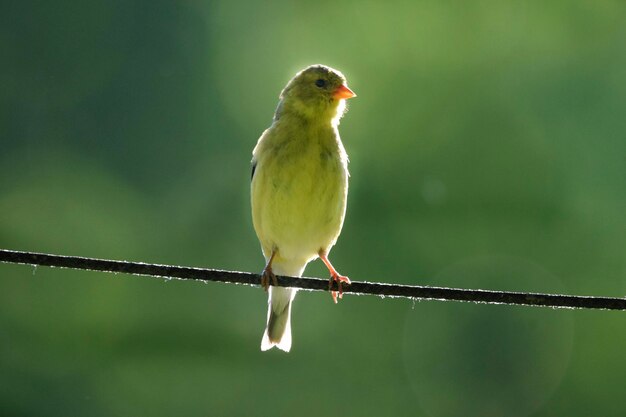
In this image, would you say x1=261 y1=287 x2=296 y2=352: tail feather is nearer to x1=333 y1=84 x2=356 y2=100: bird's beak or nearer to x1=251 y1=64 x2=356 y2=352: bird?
x1=251 y1=64 x2=356 y2=352: bird

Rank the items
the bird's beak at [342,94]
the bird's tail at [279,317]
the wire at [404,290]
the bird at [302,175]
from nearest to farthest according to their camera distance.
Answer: the wire at [404,290], the bird at [302,175], the bird's beak at [342,94], the bird's tail at [279,317]

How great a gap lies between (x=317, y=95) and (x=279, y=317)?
1.32 m

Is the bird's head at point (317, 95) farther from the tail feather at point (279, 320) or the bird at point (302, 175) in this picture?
the tail feather at point (279, 320)

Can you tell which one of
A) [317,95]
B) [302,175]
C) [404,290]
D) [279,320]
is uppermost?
[317,95]

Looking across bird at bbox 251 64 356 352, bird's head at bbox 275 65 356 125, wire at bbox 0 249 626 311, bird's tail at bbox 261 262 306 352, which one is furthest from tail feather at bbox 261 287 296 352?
wire at bbox 0 249 626 311

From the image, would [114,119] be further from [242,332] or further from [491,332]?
[491,332]

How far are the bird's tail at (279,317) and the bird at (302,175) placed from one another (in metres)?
0.10

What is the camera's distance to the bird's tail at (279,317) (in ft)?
17.2

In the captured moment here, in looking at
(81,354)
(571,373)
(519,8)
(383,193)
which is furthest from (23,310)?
(519,8)

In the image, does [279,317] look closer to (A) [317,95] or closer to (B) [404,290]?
(A) [317,95]

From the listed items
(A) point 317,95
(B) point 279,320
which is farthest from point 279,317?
(A) point 317,95

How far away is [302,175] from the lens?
4.50m

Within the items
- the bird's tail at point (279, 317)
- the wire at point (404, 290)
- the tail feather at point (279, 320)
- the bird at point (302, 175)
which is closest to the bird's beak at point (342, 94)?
the bird at point (302, 175)

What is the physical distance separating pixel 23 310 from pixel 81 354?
1.20m
